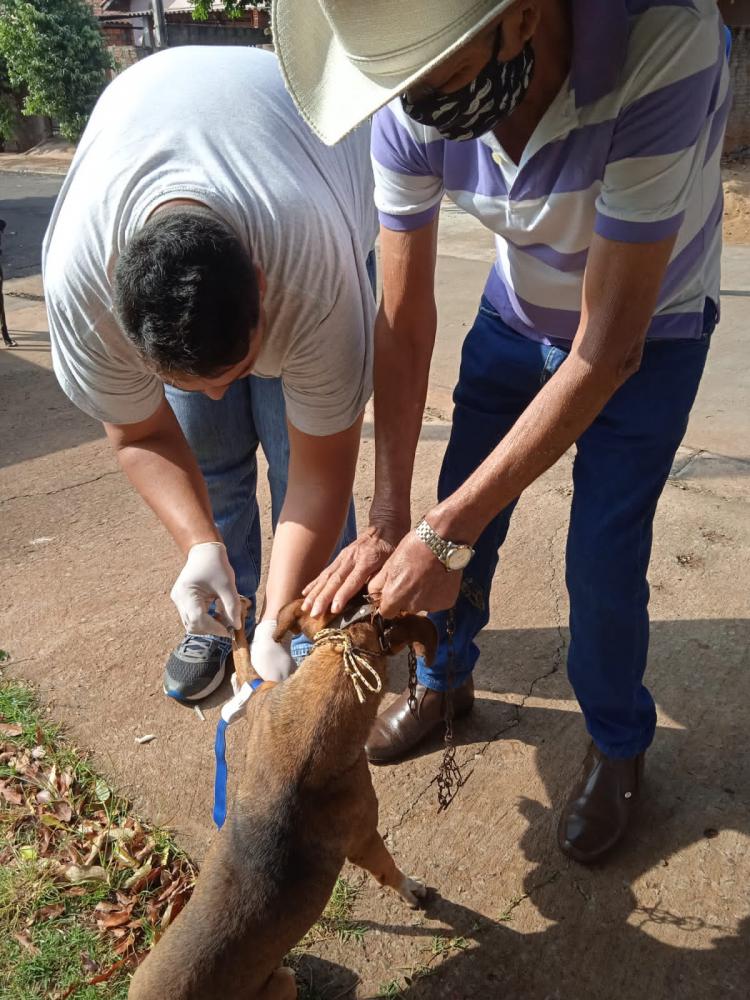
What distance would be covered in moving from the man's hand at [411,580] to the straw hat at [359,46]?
3.20 ft

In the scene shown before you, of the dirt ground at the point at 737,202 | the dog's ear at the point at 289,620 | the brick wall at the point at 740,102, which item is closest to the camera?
the dog's ear at the point at 289,620

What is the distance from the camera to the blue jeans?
225 centimetres

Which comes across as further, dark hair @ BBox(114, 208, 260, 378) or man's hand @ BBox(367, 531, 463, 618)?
man's hand @ BBox(367, 531, 463, 618)

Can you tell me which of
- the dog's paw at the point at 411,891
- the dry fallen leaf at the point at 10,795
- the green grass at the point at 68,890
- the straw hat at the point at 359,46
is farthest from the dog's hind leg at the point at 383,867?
the straw hat at the point at 359,46

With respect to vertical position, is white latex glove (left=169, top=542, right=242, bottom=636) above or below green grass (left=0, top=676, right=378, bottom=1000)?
above

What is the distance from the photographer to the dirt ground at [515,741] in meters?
2.39

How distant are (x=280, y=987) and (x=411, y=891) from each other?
531 mm

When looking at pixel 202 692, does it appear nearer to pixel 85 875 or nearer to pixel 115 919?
pixel 85 875

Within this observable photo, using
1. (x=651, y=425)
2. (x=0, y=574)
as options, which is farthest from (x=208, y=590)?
(x=0, y=574)

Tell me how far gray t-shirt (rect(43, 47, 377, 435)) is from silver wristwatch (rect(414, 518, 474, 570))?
2.01 feet

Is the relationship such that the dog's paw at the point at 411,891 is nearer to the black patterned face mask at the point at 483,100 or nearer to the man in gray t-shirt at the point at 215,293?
the man in gray t-shirt at the point at 215,293

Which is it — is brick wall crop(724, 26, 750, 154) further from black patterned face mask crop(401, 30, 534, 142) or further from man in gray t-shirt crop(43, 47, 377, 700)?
black patterned face mask crop(401, 30, 534, 142)

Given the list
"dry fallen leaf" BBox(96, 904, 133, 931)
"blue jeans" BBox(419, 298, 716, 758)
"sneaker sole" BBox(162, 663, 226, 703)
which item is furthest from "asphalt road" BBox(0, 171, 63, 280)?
"dry fallen leaf" BBox(96, 904, 133, 931)

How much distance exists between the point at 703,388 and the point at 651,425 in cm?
377
